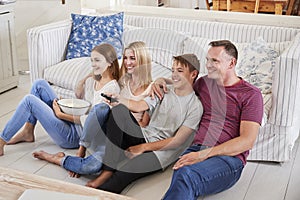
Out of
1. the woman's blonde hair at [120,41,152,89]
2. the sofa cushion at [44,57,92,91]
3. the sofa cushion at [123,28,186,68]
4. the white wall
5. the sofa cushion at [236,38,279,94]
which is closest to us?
the woman's blonde hair at [120,41,152,89]

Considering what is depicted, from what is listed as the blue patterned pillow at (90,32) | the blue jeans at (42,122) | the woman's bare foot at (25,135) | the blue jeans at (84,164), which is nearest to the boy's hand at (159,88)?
the blue jeans at (84,164)

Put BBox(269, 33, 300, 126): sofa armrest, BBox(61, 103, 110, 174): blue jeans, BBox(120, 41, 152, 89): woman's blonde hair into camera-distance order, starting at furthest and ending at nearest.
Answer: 1. BBox(269, 33, 300, 126): sofa armrest
2. BBox(61, 103, 110, 174): blue jeans
3. BBox(120, 41, 152, 89): woman's blonde hair

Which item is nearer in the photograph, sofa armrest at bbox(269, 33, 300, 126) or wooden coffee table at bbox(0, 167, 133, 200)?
wooden coffee table at bbox(0, 167, 133, 200)

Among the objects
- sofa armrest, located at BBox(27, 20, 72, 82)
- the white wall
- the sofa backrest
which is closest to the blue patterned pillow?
sofa armrest, located at BBox(27, 20, 72, 82)

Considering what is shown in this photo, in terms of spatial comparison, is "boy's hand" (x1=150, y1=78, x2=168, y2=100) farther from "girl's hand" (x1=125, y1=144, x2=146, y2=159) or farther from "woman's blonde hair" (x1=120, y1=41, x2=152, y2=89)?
"girl's hand" (x1=125, y1=144, x2=146, y2=159)

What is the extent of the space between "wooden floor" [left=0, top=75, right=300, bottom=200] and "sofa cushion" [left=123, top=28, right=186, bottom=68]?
2.27ft

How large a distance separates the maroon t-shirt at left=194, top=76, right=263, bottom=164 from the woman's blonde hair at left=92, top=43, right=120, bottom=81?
0.48m

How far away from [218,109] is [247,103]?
15 cm

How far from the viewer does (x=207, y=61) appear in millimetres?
2395

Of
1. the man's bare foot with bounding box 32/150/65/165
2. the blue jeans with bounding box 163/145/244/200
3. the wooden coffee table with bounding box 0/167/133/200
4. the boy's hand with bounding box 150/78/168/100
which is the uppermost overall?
the boy's hand with bounding box 150/78/168/100

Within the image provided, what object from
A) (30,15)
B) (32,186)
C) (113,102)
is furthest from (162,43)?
(30,15)

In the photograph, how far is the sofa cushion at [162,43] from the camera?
212 cm

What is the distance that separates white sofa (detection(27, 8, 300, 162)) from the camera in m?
2.32

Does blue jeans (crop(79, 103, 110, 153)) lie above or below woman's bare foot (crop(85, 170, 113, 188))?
above
